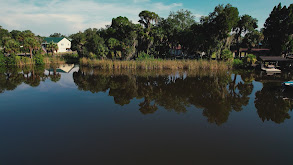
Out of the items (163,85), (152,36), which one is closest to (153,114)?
(163,85)

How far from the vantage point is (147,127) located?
8477mm

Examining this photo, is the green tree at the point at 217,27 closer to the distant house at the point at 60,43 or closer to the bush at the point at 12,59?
the bush at the point at 12,59

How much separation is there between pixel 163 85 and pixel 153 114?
690cm

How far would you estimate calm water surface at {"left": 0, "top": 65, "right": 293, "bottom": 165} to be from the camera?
6309mm

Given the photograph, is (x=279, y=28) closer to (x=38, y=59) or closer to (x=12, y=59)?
(x=38, y=59)

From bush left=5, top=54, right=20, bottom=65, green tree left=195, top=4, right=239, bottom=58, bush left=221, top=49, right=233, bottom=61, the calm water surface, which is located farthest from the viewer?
bush left=5, top=54, right=20, bottom=65

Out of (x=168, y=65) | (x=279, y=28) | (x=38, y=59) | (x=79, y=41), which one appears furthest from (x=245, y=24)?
(x=38, y=59)

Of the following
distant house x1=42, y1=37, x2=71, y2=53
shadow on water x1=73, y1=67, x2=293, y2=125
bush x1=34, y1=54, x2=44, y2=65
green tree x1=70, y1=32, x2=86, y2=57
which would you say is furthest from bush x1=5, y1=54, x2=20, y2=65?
distant house x1=42, y1=37, x2=71, y2=53

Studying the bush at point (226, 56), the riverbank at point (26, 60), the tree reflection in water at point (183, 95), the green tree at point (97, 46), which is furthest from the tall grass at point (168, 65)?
the riverbank at point (26, 60)

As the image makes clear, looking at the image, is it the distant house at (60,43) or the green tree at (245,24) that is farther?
the distant house at (60,43)

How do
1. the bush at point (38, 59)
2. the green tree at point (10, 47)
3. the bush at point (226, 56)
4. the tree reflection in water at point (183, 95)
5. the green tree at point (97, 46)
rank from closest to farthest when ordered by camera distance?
the tree reflection in water at point (183, 95) → the bush at point (226, 56) → the green tree at point (97, 46) → the green tree at point (10, 47) → the bush at point (38, 59)

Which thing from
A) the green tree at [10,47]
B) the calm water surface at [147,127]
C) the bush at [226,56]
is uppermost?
the green tree at [10,47]

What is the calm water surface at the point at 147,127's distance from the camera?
20.7 ft

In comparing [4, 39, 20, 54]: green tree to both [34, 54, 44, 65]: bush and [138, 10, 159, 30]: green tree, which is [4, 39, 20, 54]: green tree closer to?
[34, 54, 44, 65]: bush
